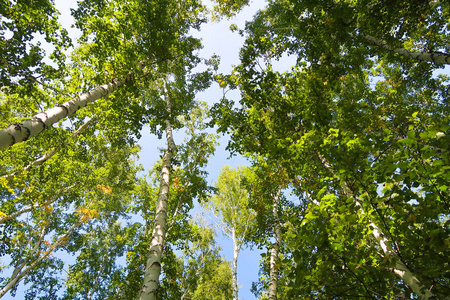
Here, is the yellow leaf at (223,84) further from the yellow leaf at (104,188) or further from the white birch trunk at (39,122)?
the yellow leaf at (104,188)

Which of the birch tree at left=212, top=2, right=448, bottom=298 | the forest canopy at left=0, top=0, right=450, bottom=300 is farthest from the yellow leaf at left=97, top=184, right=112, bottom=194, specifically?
the birch tree at left=212, top=2, right=448, bottom=298

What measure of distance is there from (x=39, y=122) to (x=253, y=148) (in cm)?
475

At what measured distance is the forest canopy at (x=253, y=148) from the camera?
2.08m

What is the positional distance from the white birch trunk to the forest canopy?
3cm

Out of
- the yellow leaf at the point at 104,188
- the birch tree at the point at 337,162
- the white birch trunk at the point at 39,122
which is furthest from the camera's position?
the yellow leaf at the point at 104,188

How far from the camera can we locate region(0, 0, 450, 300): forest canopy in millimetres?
2076

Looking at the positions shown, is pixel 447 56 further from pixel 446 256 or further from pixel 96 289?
pixel 96 289

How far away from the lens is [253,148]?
5879mm

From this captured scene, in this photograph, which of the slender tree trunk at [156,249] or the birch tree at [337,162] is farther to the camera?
the slender tree trunk at [156,249]

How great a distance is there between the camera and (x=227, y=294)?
46.1 feet

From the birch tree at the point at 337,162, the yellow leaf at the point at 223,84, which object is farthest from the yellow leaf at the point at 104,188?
the yellow leaf at the point at 223,84

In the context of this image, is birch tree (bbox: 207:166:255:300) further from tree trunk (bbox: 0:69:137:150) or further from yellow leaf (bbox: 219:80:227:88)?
tree trunk (bbox: 0:69:137:150)

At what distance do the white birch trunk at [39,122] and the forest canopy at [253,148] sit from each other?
31 mm

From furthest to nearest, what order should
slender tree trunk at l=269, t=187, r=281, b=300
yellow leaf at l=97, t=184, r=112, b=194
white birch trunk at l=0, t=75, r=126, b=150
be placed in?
yellow leaf at l=97, t=184, r=112, b=194 < slender tree trunk at l=269, t=187, r=281, b=300 < white birch trunk at l=0, t=75, r=126, b=150
